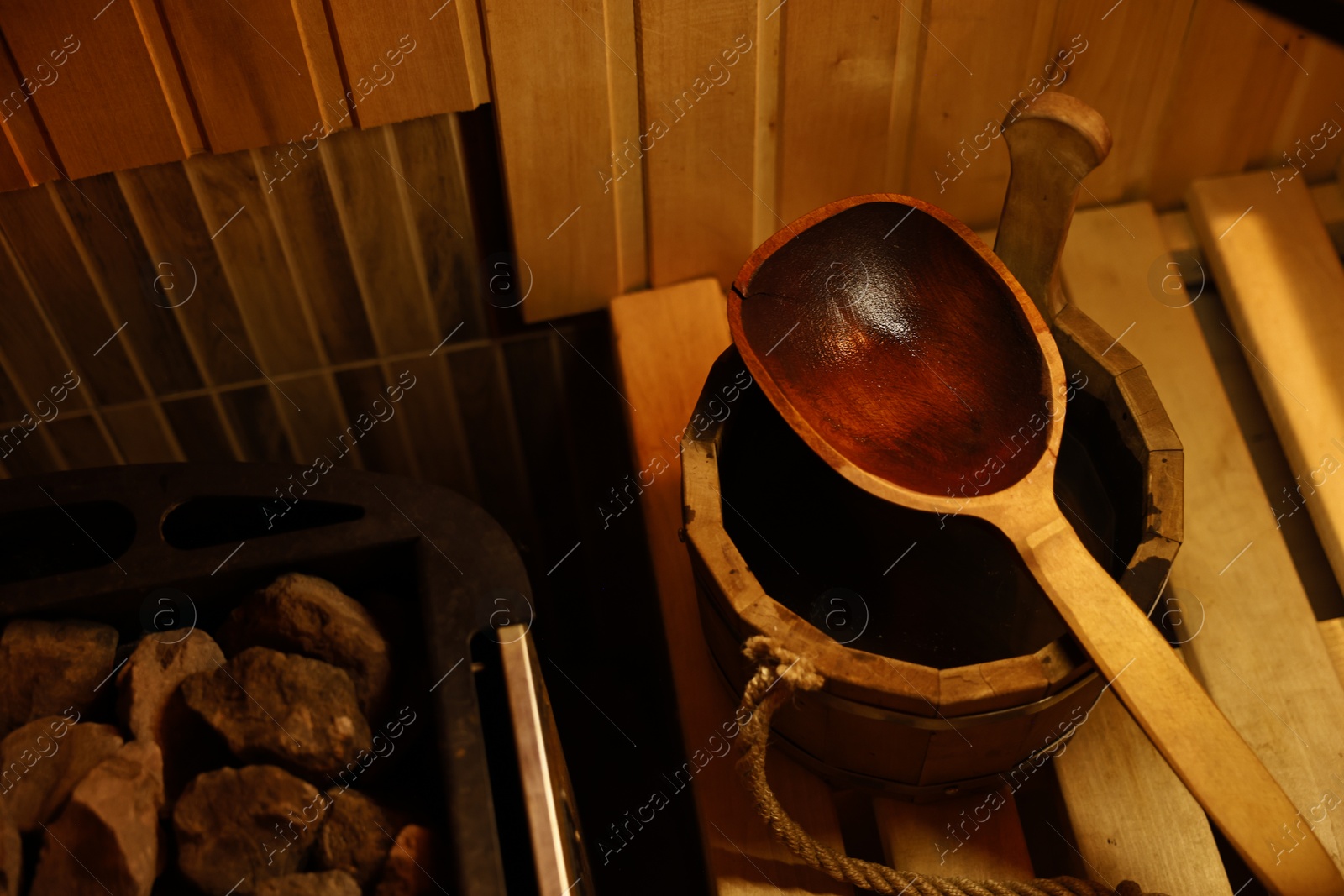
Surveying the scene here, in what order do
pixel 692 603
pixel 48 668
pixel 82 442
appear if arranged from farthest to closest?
pixel 82 442 → pixel 692 603 → pixel 48 668

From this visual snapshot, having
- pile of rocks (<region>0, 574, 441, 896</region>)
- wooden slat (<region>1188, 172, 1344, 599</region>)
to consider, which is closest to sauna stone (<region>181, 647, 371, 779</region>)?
pile of rocks (<region>0, 574, 441, 896</region>)

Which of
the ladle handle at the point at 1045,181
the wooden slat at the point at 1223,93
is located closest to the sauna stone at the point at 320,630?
the ladle handle at the point at 1045,181

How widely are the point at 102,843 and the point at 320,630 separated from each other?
8.9 inches

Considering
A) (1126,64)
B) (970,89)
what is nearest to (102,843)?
(970,89)

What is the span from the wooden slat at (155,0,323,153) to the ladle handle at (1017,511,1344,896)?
0.95 meters

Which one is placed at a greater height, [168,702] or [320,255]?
[320,255]

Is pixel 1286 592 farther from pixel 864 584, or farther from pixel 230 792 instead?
pixel 230 792

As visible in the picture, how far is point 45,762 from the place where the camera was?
890mm

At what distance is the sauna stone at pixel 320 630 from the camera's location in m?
0.94

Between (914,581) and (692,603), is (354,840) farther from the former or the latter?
(914,581)

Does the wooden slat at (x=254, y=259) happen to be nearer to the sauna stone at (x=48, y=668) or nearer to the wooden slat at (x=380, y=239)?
the wooden slat at (x=380, y=239)

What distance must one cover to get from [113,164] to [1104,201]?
53.1 inches

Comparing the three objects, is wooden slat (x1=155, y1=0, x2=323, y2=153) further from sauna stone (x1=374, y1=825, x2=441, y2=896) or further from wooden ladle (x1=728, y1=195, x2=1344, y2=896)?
sauna stone (x1=374, y1=825, x2=441, y2=896)

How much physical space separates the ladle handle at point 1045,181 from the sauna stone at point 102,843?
1.01 metres
